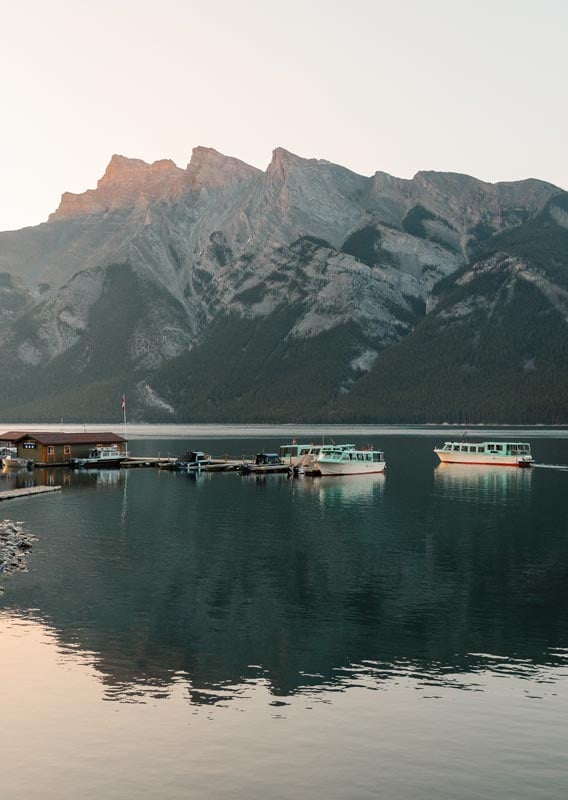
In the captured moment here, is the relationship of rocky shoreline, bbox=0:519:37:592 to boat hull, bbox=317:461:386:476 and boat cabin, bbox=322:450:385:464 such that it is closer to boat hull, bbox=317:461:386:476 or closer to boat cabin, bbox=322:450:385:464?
boat hull, bbox=317:461:386:476

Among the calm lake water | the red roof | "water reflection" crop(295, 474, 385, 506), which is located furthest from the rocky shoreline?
the red roof

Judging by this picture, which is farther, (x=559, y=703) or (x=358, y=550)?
(x=358, y=550)

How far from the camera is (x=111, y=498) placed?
429ft

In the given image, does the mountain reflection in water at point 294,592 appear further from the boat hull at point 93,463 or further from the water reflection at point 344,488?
the boat hull at point 93,463

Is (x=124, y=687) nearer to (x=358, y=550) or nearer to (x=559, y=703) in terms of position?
(x=559, y=703)

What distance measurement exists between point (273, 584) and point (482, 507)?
207 ft

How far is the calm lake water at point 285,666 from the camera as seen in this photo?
3366cm

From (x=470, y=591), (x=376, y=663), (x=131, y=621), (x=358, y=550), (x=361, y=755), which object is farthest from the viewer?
(x=358, y=550)

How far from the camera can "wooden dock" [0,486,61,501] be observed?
126 metres

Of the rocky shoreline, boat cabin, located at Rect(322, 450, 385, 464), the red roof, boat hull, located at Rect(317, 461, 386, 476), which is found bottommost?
the rocky shoreline

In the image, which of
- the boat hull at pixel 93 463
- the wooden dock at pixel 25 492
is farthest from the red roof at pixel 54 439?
the wooden dock at pixel 25 492

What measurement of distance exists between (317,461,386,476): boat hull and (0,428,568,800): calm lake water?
8493cm

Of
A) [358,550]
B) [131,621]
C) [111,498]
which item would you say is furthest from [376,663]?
[111,498]

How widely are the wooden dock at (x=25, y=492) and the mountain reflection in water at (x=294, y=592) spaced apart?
603 cm
